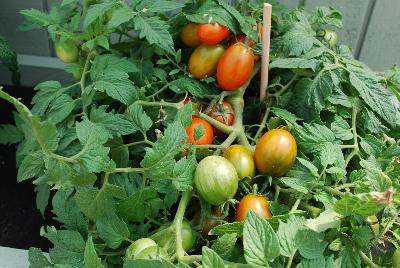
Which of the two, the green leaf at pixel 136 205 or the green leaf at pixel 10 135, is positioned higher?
the green leaf at pixel 136 205

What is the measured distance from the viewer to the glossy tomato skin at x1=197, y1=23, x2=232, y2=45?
89 cm

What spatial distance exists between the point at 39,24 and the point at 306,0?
79 cm

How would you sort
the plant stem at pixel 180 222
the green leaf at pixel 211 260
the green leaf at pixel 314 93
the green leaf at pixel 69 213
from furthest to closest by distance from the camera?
the green leaf at pixel 314 93
the green leaf at pixel 69 213
the plant stem at pixel 180 222
the green leaf at pixel 211 260

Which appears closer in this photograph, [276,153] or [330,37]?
[276,153]

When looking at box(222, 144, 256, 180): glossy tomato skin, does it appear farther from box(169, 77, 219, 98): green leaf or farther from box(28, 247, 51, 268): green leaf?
box(28, 247, 51, 268): green leaf

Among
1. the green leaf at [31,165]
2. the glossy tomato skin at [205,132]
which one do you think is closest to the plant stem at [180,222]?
the glossy tomato skin at [205,132]

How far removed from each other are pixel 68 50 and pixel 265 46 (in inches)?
14.9

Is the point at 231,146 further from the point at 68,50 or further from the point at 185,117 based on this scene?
the point at 68,50

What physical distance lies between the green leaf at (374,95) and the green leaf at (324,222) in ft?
0.91

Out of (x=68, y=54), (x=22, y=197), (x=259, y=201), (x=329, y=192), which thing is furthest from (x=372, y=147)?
(x=22, y=197)

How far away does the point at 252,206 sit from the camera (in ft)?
2.38

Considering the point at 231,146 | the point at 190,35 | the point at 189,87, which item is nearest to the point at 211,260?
the point at 231,146

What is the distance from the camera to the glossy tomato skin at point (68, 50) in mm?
907

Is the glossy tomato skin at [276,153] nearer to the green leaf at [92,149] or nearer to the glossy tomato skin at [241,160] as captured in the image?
the glossy tomato skin at [241,160]
